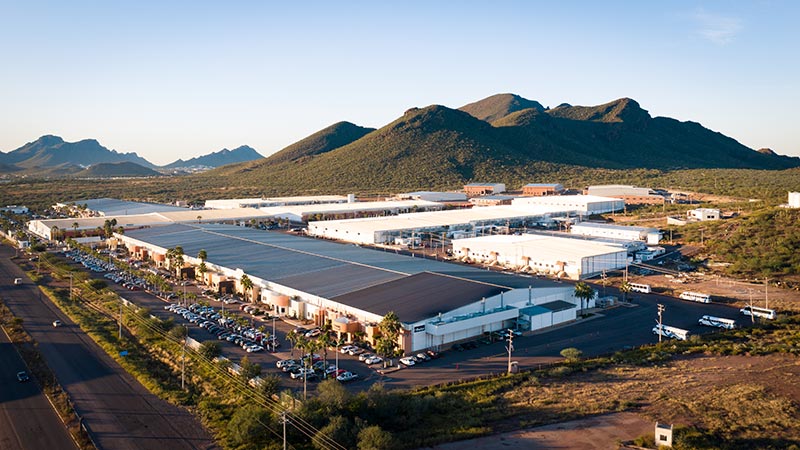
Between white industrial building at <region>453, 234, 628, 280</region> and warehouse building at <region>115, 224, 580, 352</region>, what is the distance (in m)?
10.9


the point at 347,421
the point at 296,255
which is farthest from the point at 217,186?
the point at 347,421

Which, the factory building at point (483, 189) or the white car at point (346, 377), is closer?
the white car at point (346, 377)

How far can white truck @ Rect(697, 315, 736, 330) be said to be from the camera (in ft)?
126

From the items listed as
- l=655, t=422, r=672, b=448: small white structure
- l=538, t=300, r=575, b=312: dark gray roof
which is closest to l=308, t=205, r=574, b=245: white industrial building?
l=538, t=300, r=575, b=312: dark gray roof

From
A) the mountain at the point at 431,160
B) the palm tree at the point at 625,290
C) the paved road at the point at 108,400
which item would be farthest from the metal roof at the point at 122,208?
the palm tree at the point at 625,290

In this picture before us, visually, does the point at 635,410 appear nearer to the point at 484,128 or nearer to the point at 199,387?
the point at 199,387

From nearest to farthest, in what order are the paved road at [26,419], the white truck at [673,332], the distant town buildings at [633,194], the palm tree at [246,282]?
the paved road at [26,419] < the white truck at [673,332] < the palm tree at [246,282] < the distant town buildings at [633,194]

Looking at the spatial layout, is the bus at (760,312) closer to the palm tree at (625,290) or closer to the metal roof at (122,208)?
the palm tree at (625,290)

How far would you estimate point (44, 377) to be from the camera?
3033 cm

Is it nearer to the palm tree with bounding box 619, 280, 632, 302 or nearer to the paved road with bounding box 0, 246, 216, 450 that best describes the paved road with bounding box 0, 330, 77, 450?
the paved road with bounding box 0, 246, 216, 450

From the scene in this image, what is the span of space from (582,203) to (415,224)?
127ft

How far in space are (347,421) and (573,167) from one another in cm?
16529

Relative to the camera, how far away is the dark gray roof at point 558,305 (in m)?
40.0

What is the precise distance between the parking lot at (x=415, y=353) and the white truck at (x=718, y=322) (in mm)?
661
